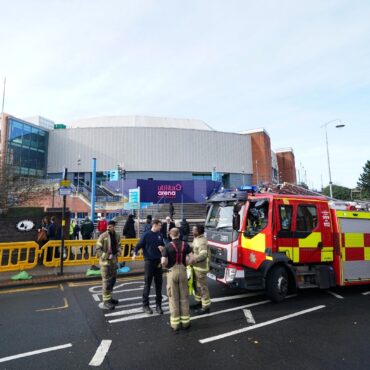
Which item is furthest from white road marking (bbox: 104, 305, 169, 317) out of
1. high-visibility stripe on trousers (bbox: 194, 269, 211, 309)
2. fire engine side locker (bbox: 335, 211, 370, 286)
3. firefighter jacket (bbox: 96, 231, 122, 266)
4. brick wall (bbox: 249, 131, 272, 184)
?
brick wall (bbox: 249, 131, 272, 184)

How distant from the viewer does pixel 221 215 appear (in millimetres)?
7461

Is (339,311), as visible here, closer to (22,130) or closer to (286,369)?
(286,369)

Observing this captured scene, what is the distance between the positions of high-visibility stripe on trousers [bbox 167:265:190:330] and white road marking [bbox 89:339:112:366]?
3.56 ft

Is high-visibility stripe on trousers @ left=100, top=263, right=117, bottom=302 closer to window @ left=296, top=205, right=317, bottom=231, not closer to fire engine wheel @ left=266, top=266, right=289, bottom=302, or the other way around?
fire engine wheel @ left=266, top=266, right=289, bottom=302

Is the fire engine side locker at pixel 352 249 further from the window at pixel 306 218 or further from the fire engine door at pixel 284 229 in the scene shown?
the fire engine door at pixel 284 229

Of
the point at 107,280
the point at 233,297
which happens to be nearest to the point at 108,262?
the point at 107,280

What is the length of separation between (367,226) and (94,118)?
64.7 meters

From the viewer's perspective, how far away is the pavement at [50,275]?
8302mm

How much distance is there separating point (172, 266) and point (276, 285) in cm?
266

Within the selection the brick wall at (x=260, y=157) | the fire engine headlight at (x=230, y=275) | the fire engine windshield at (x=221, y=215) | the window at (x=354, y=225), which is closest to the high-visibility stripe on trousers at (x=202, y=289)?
the fire engine headlight at (x=230, y=275)

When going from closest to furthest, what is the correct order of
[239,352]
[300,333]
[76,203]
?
[239,352] < [300,333] < [76,203]

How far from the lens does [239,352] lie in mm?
4238

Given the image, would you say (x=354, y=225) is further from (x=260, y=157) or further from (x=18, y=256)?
(x=260, y=157)

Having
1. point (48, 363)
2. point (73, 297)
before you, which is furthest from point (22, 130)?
point (48, 363)
